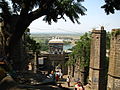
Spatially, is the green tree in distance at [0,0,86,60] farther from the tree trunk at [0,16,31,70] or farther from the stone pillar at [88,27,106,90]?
the stone pillar at [88,27,106,90]

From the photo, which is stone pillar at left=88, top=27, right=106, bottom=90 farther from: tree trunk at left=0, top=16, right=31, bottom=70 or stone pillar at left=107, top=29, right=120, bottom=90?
tree trunk at left=0, top=16, right=31, bottom=70

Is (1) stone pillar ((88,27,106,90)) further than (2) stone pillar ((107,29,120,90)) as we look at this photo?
Yes

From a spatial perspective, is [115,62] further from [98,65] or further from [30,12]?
[30,12]

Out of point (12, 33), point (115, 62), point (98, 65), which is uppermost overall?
point (12, 33)

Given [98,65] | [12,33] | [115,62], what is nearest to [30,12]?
[12,33]

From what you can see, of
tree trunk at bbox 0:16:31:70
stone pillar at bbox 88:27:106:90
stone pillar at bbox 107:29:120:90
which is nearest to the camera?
tree trunk at bbox 0:16:31:70

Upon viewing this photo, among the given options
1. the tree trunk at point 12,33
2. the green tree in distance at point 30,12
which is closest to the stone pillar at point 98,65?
the green tree in distance at point 30,12

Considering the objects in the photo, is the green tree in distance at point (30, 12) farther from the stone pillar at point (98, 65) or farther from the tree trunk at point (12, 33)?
the stone pillar at point (98, 65)

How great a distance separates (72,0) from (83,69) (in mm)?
15051

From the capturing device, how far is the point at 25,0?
11141 millimetres

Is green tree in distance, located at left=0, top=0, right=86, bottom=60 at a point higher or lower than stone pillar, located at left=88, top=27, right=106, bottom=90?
higher

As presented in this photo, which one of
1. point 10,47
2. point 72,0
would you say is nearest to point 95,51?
point 72,0

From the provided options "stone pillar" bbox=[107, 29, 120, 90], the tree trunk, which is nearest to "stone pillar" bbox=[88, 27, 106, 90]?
"stone pillar" bbox=[107, 29, 120, 90]

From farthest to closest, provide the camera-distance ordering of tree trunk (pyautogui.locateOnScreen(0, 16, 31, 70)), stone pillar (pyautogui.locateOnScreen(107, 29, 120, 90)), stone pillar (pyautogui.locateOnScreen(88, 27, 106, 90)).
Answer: stone pillar (pyautogui.locateOnScreen(88, 27, 106, 90)) → stone pillar (pyautogui.locateOnScreen(107, 29, 120, 90)) → tree trunk (pyautogui.locateOnScreen(0, 16, 31, 70))
